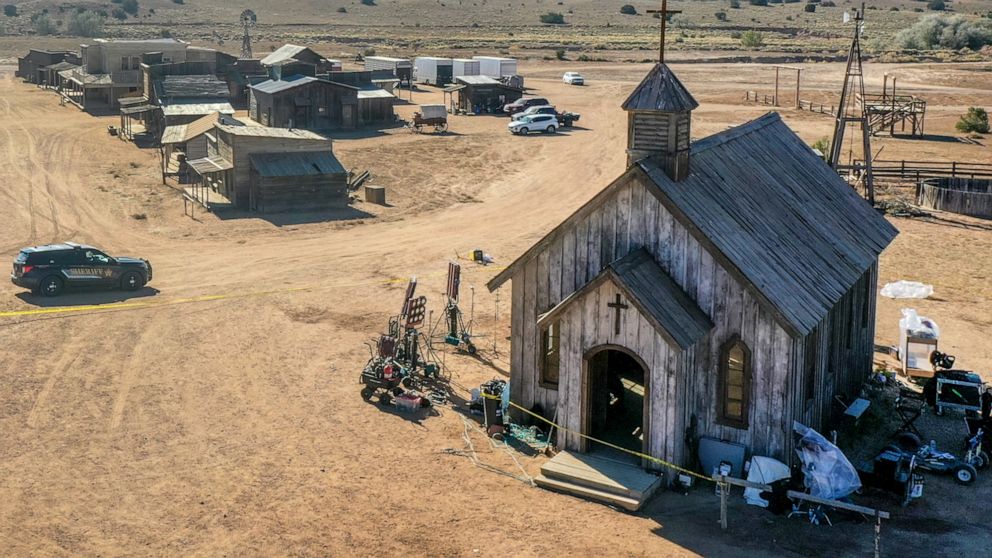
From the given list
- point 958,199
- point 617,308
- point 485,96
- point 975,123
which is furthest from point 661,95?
point 485,96

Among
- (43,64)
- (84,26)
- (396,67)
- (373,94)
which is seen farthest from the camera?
(84,26)

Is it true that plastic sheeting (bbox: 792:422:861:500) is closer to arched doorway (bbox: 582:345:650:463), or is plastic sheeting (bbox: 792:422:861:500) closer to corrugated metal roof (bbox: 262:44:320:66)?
arched doorway (bbox: 582:345:650:463)

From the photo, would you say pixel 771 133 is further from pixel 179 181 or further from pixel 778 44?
pixel 778 44

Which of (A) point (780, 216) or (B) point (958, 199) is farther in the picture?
(B) point (958, 199)

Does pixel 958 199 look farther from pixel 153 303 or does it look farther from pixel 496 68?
pixel 496 68

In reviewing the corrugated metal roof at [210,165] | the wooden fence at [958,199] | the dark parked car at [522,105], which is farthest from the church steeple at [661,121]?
the dark parked car at [522,105]

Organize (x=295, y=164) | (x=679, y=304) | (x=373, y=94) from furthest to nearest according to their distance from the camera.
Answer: (x=373, y=94), (x=295, y=164), (x=679, y=304)

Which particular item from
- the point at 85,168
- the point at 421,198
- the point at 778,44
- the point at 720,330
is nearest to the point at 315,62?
the point at 85,168
